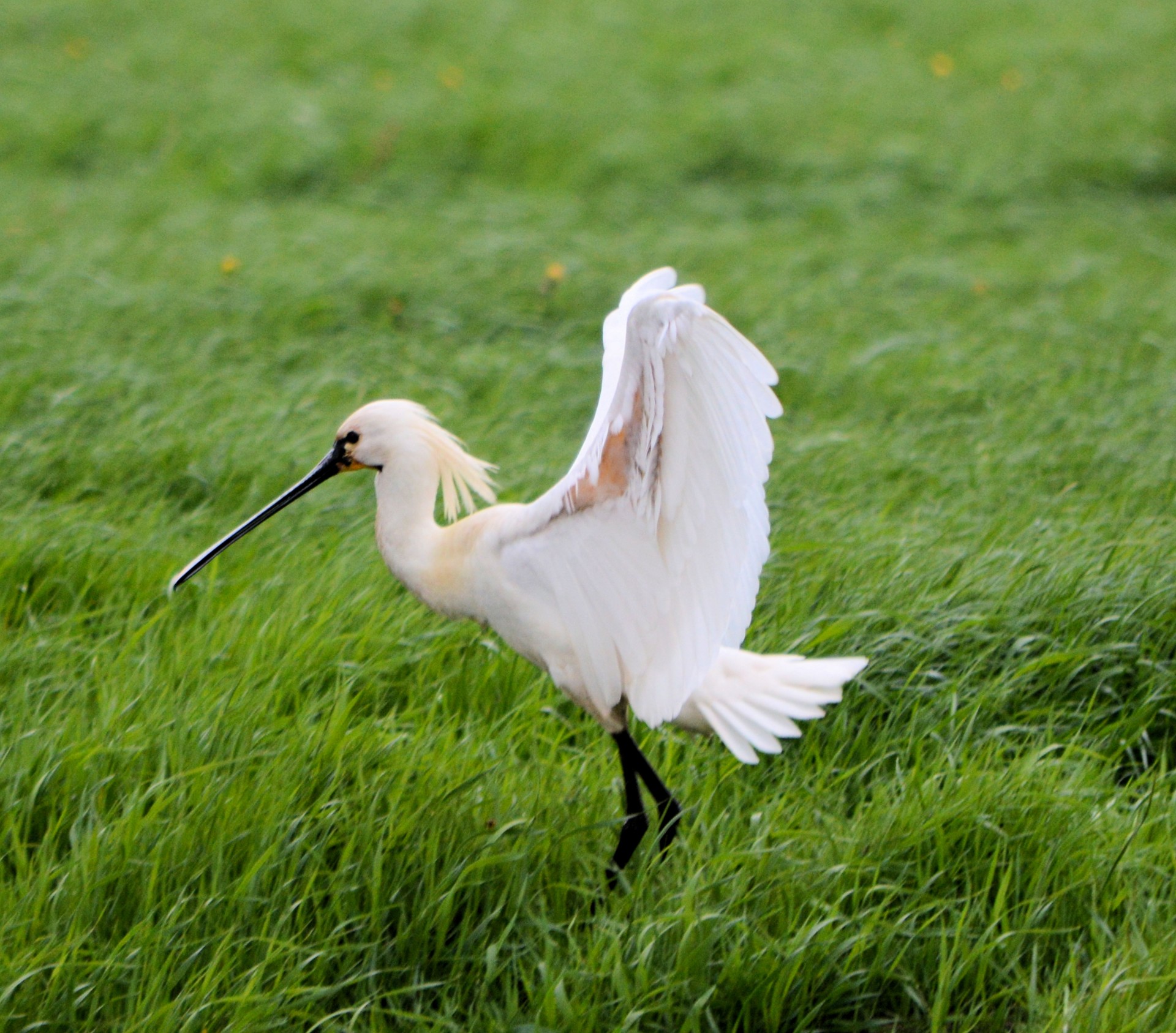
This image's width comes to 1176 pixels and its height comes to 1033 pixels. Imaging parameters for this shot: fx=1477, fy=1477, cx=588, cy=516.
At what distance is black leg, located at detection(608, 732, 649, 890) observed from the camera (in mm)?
3055

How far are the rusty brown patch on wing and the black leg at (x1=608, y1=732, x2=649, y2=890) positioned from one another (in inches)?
21.5

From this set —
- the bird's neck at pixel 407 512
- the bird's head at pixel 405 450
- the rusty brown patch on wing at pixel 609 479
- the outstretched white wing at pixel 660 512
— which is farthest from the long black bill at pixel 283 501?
the rusty brown patch on wing at pixel 609 479

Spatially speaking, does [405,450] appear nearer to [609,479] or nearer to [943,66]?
[609,479]

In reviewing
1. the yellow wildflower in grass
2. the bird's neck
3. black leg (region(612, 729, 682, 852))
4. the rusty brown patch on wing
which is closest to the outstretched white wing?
the rusty brown patch on wing

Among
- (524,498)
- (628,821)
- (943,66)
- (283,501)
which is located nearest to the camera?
(628,821)

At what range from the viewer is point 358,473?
16.1ft

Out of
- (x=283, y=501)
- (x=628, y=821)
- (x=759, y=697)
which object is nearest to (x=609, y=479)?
(x=759, y=697)

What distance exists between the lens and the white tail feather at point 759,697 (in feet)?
10.1

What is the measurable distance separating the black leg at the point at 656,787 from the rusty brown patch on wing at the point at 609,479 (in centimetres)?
54

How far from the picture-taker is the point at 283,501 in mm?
3457

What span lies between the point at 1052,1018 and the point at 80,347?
4389 mm

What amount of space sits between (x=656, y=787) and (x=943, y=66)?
8.31 m

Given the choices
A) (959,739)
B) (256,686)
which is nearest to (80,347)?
(256,686)

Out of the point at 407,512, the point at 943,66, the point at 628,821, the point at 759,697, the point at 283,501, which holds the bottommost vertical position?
the point at 628,821
